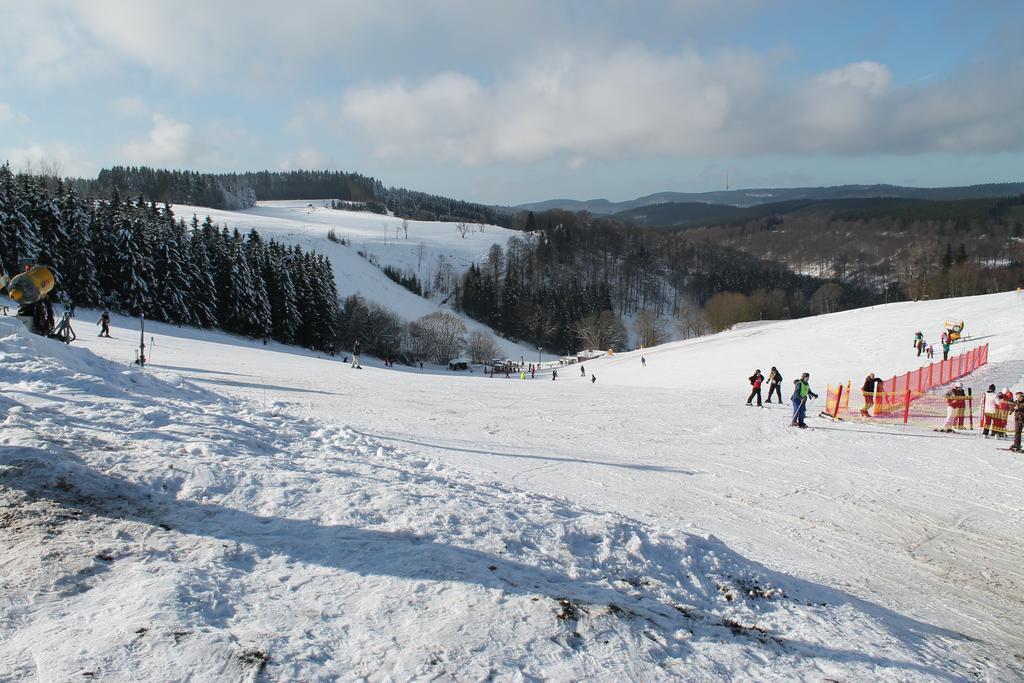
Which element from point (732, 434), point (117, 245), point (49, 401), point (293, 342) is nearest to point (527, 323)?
point (293, 342)

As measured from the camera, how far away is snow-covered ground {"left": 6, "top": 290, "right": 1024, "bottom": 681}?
13.0 ft

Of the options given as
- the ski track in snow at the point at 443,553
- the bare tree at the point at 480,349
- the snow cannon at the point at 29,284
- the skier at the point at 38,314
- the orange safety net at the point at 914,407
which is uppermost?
the snow cannon at the point at 29,284

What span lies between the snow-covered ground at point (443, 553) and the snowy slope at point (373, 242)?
8559 cm

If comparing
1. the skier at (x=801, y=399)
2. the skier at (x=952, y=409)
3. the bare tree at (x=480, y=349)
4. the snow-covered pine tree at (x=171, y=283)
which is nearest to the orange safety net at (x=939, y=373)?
the skier at (x=952, y=409)

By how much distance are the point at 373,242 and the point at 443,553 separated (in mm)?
147728

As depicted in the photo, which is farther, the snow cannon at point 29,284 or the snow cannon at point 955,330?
the snow cannon at point 955,330

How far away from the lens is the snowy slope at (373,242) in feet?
367

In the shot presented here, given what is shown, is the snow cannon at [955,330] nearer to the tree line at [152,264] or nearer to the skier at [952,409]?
the skier at [952,409]

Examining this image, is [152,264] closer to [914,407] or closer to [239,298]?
[239,298]

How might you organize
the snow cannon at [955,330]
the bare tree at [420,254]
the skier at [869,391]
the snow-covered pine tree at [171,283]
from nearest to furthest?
the skier at [869,391], the snow cannon at [955,330], the snow-covered pine tree at [171,283], the bare tree at [420,254]

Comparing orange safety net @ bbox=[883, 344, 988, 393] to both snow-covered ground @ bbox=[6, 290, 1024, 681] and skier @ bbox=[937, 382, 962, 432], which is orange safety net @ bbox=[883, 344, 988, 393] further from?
snow-covered ground @ bbox=[6, 290, 1024, 681]

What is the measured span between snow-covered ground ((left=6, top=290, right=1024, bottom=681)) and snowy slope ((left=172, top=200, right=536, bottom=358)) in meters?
85.6

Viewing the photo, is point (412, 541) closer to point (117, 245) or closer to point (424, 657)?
point (424, 657)

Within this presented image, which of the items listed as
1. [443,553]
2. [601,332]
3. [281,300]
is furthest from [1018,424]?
[601,332]
